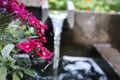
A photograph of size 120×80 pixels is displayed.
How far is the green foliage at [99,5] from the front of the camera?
496 centimetres

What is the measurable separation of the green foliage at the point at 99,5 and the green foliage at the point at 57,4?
0.19m

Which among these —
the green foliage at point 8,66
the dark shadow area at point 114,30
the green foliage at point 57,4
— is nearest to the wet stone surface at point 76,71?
the dark shadow area at point 114,30

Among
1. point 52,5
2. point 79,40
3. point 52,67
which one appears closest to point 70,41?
point 79,40

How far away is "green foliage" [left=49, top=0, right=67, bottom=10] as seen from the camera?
4863 millimetres

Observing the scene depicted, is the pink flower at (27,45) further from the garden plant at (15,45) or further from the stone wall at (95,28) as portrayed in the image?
the stone wall at (95,28)

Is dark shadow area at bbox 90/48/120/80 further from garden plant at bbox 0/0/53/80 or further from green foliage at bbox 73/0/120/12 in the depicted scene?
garden plant at bbox 0/0/53/80

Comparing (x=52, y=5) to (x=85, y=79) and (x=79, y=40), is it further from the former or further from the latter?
(x=85, y=79)

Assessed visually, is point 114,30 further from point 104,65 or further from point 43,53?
point 43,53

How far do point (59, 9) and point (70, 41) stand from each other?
24.9 inches

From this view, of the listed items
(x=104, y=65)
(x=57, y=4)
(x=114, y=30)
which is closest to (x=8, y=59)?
(x=104, y=65)

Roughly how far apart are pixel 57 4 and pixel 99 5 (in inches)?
26.0

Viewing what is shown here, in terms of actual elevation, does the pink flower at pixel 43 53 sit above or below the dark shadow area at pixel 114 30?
above

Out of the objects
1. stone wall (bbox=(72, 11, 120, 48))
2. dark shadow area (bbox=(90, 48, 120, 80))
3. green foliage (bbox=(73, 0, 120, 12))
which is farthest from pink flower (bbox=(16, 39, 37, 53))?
green foliage (bbox=(73, 0, 120, 12))

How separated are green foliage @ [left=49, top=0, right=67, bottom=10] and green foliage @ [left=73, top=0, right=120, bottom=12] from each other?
193 millimetres
